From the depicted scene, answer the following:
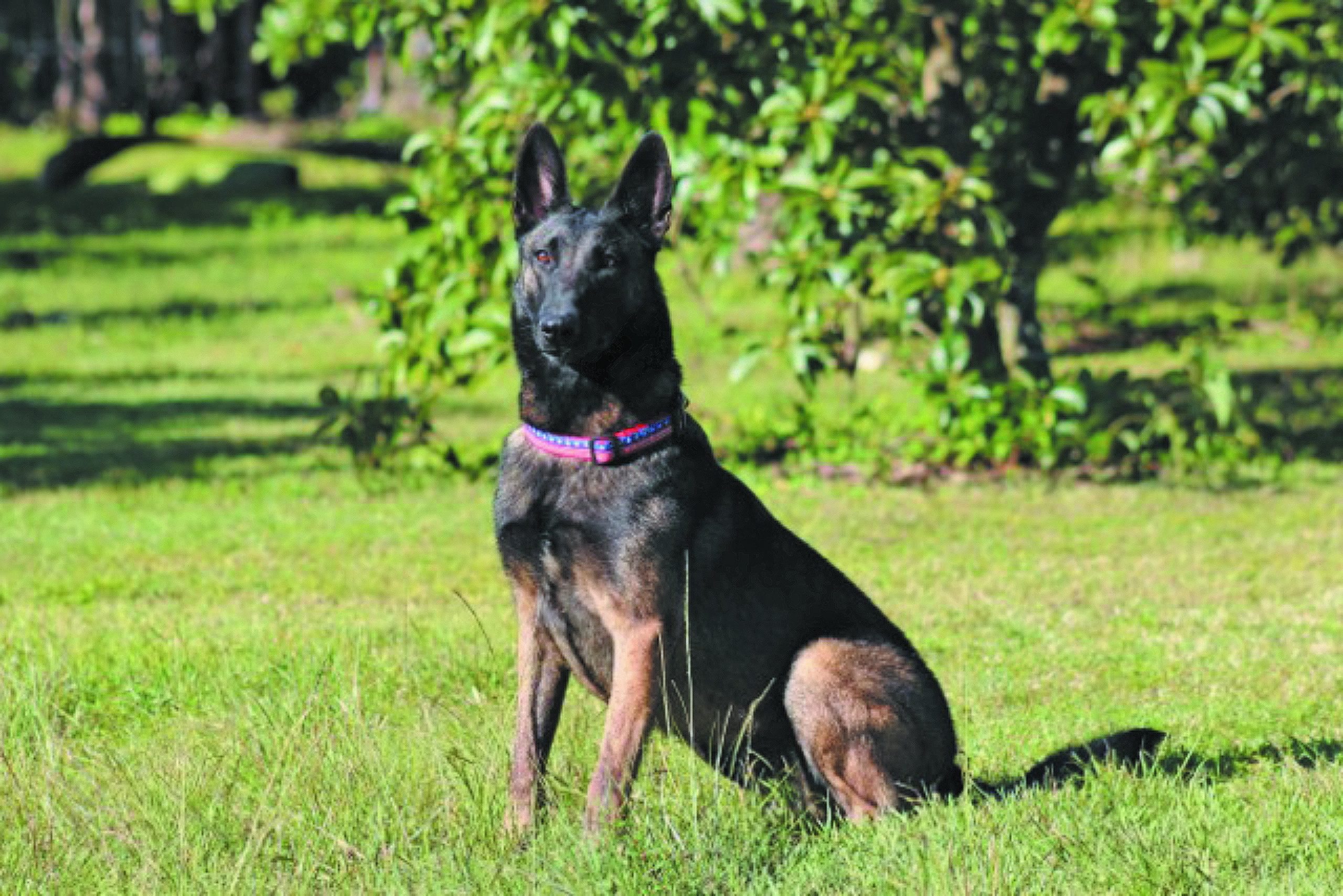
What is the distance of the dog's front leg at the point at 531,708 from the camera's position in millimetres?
4914

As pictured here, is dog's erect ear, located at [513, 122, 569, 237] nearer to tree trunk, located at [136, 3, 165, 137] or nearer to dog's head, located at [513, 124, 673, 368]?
dog's head, located at [513, 124, 673, 368]

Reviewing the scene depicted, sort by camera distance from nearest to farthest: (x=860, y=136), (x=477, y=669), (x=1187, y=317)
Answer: (x=477, y=669), (x=860, y=136), (x=1187, y=317)

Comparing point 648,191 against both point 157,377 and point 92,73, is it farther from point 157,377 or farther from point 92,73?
point 92,73

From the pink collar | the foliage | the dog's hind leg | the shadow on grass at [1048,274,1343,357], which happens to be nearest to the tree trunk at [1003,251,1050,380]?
the foliage

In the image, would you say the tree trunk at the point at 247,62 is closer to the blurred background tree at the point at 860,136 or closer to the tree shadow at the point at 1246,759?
the blurred background tree at the point at 860,136

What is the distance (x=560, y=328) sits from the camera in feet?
15.6

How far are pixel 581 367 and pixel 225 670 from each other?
2.23 metres

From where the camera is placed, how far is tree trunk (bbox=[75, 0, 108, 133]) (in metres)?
32.8

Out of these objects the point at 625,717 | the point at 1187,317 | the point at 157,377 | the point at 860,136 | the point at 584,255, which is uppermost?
the point at 860,136

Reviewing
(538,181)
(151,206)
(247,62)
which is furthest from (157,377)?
(247,62)

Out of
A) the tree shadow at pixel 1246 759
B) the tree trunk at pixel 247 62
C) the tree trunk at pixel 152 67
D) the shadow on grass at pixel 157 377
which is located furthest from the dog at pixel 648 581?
the tree trunk at pixel 247 62

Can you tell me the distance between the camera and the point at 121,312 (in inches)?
779

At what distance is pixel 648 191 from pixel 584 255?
14.3 inches

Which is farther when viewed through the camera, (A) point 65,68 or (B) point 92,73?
(A) point 65,68
